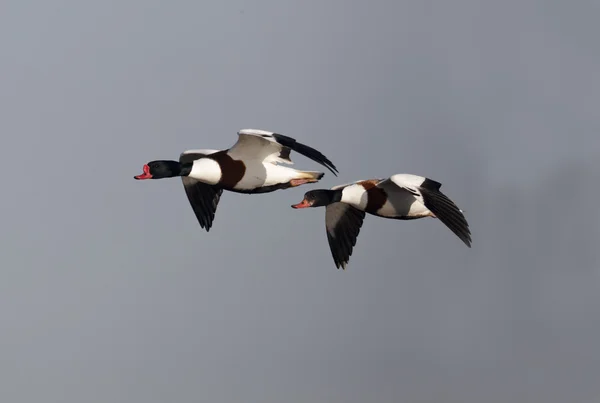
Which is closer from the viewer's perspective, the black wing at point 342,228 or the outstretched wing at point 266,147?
the outstretched wing at point 266,147

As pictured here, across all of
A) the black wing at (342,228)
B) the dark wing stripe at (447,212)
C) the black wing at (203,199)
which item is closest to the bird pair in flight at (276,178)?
the dark wing stripe at (447,212)

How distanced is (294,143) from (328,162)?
4.04 feet

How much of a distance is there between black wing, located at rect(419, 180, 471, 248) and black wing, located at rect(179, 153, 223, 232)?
5189mm

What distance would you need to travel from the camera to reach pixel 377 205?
28625 millimetres

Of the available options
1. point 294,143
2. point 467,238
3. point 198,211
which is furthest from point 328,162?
point 198,211

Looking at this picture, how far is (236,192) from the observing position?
2862cm

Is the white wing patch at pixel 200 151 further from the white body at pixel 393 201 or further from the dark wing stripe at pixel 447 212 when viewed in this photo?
the dark wing stripe at pixel 447 212

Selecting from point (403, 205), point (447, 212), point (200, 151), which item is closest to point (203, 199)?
point (200, 151)

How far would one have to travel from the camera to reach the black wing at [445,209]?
26250mm

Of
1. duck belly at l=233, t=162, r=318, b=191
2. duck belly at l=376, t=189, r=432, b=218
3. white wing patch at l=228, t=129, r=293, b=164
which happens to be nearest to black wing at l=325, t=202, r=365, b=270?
duck belly at l=376, t=189, r=432, b=218

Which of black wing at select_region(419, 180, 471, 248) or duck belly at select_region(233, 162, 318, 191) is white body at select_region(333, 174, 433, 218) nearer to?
black wing at select_region(419, 180, 471, 248)

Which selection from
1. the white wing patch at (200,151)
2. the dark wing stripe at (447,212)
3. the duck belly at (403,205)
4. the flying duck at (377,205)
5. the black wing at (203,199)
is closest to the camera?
the dark wing stripe at (447,212)

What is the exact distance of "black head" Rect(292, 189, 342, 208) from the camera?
1127 inches

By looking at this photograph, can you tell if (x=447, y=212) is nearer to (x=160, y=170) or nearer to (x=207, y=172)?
(x=207, y=172)
